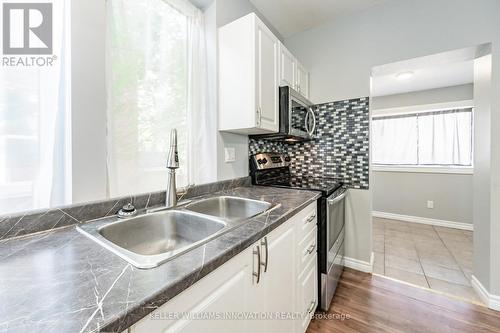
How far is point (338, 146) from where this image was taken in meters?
2.28

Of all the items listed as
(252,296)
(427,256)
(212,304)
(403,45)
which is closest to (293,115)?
(403,45)

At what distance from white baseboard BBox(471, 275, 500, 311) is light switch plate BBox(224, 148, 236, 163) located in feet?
7.40

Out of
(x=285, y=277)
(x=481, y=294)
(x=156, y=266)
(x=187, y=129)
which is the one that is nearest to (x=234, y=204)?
(x=285, y=277)

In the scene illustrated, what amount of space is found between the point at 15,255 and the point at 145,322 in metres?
0.54

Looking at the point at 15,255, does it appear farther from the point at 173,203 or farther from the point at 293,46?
the point at 293,46

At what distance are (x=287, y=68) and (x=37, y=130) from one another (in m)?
1.85

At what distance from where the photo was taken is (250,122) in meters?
1.53

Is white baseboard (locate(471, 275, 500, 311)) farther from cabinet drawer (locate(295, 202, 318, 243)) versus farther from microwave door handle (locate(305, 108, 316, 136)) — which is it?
microwave door handle (locate(305, 108, 316, 136))

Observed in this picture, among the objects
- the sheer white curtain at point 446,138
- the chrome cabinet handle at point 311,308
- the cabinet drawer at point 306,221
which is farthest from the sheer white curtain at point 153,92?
the sheer white curtain at point 446,138

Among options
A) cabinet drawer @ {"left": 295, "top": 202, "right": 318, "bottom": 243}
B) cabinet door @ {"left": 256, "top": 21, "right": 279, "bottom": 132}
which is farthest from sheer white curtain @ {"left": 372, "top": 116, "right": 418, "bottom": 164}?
cabinet drawer @ {"left": 295, "top": 202, "right": 318, "bottom": 243}

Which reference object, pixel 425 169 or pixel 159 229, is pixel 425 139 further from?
pixel 159 229

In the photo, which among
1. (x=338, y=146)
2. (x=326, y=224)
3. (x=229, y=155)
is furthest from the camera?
(x=338, y=146)

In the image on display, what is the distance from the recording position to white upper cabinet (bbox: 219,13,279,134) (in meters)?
1.53

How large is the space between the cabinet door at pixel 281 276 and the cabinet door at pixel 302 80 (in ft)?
5.46
